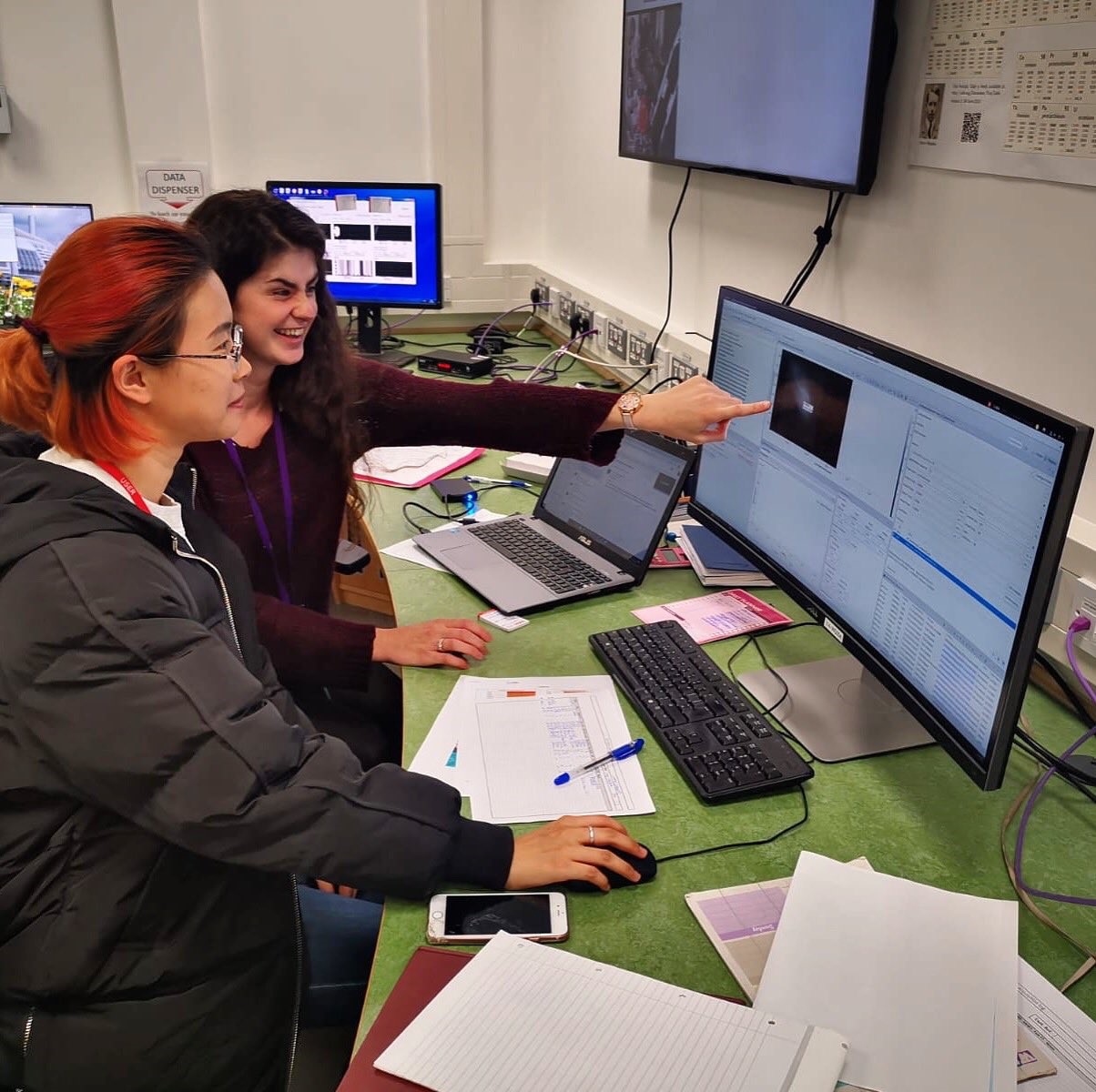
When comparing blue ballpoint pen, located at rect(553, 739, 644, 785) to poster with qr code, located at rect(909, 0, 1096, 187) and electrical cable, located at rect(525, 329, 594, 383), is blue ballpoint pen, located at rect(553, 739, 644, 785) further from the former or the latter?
electrical cable, located at rect(525, 329, 594, 383)

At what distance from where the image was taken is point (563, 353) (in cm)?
294

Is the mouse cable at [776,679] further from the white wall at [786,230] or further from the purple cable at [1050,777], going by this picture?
the white wall at [786,230]

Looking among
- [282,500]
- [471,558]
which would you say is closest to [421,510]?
[471,558]

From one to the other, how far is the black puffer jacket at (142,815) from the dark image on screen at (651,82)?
5.57 feet

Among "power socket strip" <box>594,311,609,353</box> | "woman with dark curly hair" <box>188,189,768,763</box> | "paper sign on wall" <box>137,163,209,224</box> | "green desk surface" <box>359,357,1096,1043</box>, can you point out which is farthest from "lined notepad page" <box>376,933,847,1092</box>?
"paper sign on wall" <box>137,163,209,224</box>

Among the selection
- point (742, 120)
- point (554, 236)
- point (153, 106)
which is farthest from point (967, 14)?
point (153, 106)

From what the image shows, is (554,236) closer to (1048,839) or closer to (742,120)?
(742,120)

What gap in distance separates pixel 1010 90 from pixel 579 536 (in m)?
0.92

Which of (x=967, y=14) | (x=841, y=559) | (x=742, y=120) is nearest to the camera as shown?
(x=841, y=559)

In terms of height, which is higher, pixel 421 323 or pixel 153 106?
pixel 153 106

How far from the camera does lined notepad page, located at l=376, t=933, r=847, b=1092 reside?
2.44ft

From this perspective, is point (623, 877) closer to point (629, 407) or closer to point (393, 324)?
point (629, 407)

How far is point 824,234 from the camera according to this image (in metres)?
1.73

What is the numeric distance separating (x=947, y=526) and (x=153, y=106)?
9.94 feet
